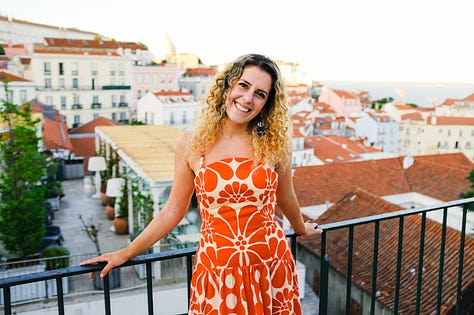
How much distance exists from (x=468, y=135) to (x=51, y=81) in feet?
149

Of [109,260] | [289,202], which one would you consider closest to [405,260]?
[289,202]

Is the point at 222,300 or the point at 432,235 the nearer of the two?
the point at 222,300

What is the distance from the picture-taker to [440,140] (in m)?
51.6

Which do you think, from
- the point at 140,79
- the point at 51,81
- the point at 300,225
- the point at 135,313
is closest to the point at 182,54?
the point at 140,79

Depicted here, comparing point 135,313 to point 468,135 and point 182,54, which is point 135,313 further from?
point 182,54

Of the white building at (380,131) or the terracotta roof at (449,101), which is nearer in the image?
the white building at (380,131)

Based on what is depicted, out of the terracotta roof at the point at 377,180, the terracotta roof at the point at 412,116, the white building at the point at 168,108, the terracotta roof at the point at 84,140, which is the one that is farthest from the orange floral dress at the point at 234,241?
the terracotta roof at the point at 412,116

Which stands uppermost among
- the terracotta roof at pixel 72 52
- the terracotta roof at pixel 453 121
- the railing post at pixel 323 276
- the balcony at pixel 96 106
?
the terracotta roof at pixel 72 52

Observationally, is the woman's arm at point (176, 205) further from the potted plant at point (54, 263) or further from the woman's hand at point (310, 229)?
the potted plant at point (54, 263)

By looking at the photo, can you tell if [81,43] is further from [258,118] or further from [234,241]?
[234,241]

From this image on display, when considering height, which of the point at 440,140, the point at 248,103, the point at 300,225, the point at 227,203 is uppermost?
the point at 248,103

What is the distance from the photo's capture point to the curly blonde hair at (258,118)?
6.52 ft

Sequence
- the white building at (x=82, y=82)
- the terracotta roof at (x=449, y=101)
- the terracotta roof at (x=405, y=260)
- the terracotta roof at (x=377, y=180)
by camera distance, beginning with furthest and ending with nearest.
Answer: the terracotta roof at (x=449, y=101) < the white building at (x=82, y=82) < the terracotta roof at (x=377, y=180) < the terracotta roof at (x=405, y=260)

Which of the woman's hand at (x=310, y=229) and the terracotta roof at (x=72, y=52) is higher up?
the terracotta roof at (x=72, y=52)
